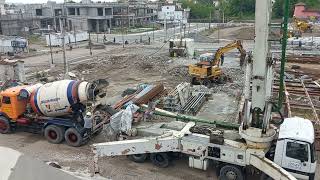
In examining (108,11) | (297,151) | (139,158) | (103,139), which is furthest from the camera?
(108,11)

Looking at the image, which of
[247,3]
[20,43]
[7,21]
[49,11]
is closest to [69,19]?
[49,11]

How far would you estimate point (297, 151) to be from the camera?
1004cm

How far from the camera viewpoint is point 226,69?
1131 inches

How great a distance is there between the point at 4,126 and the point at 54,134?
2.71m

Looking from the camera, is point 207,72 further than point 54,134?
Yes

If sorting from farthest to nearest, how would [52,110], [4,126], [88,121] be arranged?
[4,126] → [52,110] → [88,121]

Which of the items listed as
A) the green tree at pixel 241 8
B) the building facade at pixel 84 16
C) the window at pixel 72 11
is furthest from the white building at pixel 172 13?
the window at pixel 72 11

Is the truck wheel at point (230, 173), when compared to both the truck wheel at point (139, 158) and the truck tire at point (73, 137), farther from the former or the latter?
the truck tire at point (73, 137)

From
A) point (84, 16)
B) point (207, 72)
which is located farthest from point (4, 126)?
point (84, 16)

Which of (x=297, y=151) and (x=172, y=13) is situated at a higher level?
(x=172, y=13)

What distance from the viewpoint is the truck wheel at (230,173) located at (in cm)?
1080

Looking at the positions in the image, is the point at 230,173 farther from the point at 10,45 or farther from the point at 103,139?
the point at 10,45

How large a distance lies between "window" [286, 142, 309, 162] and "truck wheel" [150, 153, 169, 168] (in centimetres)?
390

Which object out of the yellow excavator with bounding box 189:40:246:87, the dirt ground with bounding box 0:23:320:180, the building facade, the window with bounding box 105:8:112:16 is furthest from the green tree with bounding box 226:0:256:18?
the yellow excavator with bounding box 189:40:246:87
